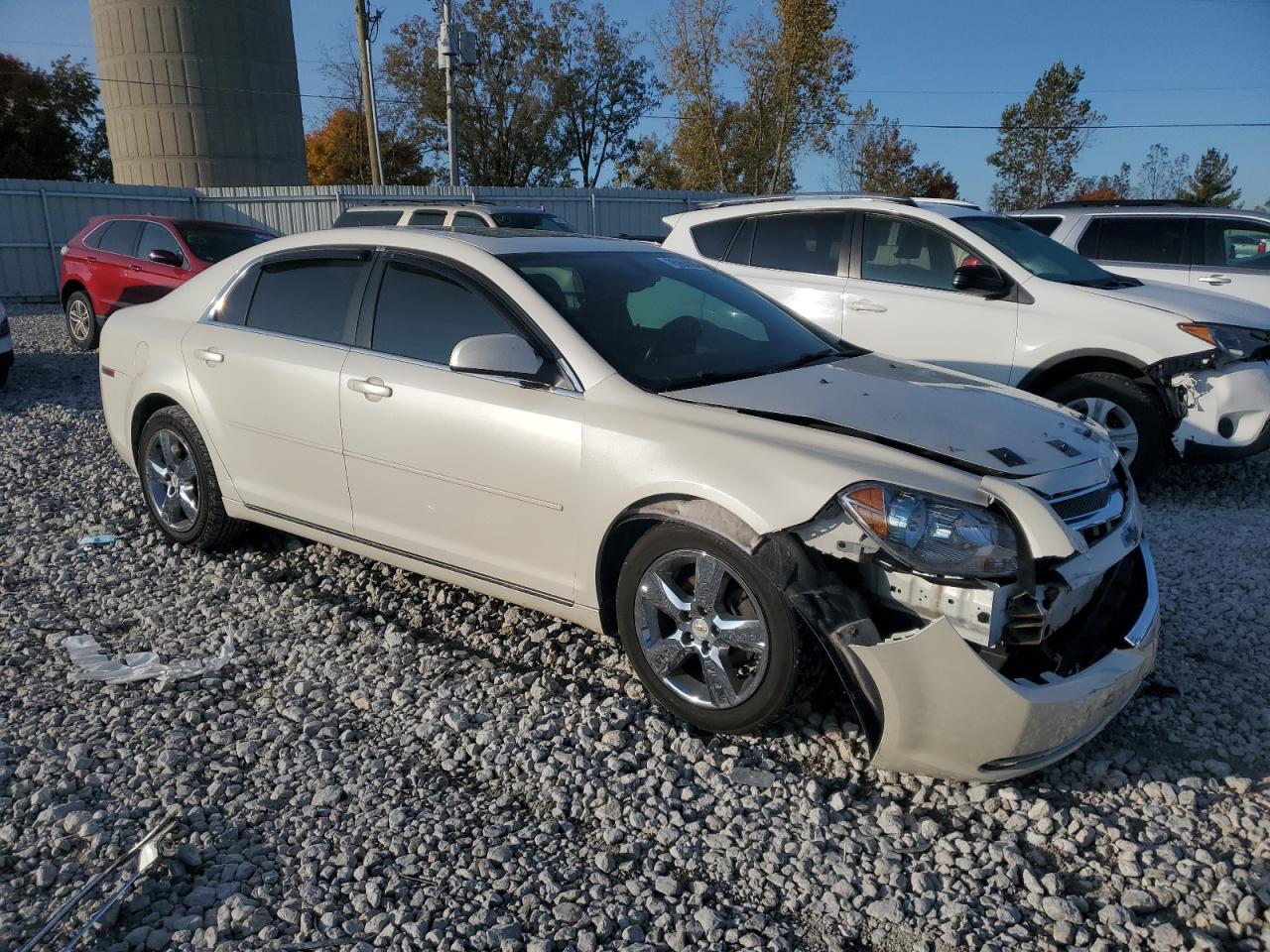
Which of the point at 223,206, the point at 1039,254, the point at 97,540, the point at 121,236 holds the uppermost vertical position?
the point at 223,206

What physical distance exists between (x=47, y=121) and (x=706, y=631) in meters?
44.9

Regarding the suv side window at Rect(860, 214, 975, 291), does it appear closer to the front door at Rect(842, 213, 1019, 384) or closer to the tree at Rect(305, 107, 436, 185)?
the front door at Rect(842, 213, 1019, 384)

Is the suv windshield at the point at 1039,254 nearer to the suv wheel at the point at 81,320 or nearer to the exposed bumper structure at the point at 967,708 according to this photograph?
the exposed bumper structure at the point at 967,708

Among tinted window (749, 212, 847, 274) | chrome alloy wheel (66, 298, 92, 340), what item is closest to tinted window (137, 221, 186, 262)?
chrome alloy wheel (66, 298, 92, 340)

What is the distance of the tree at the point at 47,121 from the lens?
3750 cm

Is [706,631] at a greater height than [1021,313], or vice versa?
[1021,313]

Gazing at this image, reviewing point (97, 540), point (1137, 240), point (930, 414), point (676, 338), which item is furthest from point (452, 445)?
point (1137, 240)

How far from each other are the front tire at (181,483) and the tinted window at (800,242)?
447 cm

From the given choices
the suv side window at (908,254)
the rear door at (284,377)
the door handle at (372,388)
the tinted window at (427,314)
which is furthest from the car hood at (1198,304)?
the rear door at (284,377)

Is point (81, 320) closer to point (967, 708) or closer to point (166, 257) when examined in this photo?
point (166, 257)

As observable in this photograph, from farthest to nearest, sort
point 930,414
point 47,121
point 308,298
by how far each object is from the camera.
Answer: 1. point 47,121
2. point 308,298
3. point 930,414

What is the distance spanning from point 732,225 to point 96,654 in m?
5.64

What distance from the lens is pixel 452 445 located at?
144 inches

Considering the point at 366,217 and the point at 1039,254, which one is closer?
the point at 1039,254
